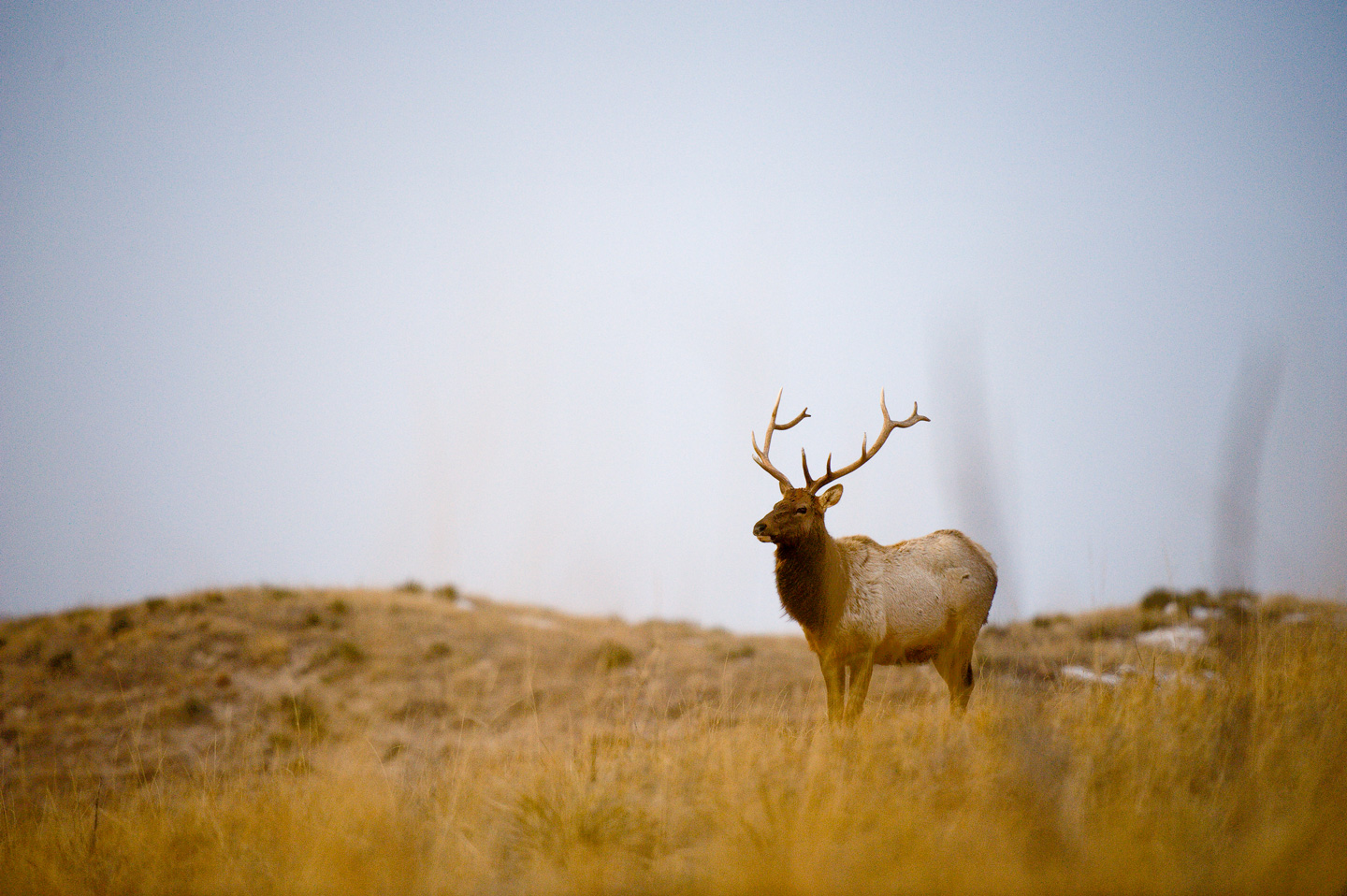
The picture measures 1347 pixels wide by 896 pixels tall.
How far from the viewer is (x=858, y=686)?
6.41m

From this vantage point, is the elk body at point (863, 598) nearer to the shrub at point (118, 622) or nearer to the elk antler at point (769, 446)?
the elk antler at point (769, 446)

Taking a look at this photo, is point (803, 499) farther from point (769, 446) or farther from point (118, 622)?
Result: point (118, 622)

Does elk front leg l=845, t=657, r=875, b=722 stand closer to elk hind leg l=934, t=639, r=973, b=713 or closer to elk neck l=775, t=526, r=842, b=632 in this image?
elk neck l=775, t=526, r=842, b=632

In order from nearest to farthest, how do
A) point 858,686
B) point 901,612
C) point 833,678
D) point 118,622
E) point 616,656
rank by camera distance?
point 858,686
point 833,678
point 901,612
point 616,656
point 118,622

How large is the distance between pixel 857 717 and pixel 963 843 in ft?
7.72

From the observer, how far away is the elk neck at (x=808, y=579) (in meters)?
6.74

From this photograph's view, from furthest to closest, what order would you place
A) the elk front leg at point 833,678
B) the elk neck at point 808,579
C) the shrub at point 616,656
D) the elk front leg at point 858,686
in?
1. the shrub at point 616,656
2. the elk neck at point 808,579
3. the elk front leg at point 833,678
4. the elk front leg at point 858,686

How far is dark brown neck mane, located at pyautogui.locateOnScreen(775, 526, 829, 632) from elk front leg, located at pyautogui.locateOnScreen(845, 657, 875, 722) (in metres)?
0.46

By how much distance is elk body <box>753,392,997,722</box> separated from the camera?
21.7 feet

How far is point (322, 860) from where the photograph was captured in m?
3.98

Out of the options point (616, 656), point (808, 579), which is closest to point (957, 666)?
point (808, 579)

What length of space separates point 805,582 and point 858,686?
3.25ft

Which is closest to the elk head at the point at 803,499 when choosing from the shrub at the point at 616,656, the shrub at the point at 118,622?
the shrub at the point at 616,656

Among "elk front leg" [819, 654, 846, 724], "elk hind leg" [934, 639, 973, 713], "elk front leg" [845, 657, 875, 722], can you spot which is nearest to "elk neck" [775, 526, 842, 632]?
"elk front leg" [819, 654, 846, 724]
